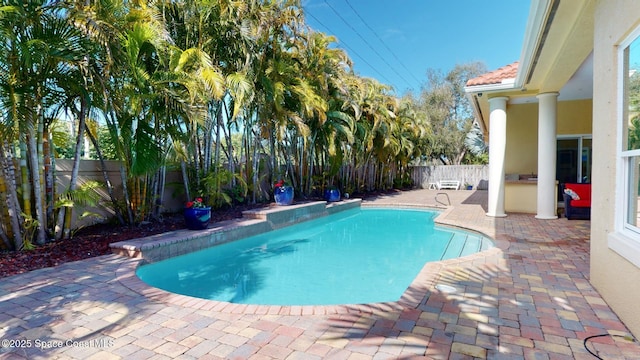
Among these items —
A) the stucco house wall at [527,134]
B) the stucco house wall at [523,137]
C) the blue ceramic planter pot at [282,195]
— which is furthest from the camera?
the stucco house wall at [523,137]

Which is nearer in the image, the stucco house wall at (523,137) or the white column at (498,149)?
the white column at (498,149)

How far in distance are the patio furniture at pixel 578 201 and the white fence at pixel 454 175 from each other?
51.0ft

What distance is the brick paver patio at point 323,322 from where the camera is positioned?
291 centimetres

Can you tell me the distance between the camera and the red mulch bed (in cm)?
537

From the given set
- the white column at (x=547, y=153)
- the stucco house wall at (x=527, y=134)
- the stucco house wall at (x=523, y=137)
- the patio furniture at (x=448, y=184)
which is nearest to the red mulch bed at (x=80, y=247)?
the white column at (x=547, y=153)

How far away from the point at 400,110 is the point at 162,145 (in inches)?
593

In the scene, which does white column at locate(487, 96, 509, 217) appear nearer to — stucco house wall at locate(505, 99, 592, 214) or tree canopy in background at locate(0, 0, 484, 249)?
stucco house wall at locate(505, 99, 592, 214)

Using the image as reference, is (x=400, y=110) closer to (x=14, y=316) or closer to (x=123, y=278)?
(x=123, y=278)

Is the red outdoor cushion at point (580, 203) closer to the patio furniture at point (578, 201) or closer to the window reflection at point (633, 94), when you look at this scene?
the patio furniture at point (578, 201)

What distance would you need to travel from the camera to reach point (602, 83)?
3.90m

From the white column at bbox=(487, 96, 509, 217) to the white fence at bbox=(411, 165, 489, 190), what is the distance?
50.0ft

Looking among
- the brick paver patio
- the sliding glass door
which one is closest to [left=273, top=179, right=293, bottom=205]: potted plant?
the brick paver patio

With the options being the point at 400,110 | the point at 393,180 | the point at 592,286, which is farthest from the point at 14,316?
the point at 393,180

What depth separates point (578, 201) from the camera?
931cm
